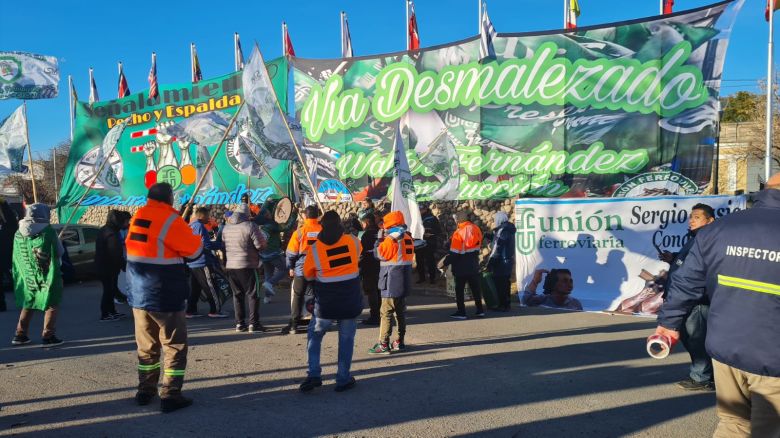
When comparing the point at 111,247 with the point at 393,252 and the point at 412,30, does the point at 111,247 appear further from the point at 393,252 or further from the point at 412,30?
the point at 412,30

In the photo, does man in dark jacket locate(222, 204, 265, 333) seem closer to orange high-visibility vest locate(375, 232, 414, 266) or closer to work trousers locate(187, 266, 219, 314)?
work trousers locate(187, 266, 219, 314)

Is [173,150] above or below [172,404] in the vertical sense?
above

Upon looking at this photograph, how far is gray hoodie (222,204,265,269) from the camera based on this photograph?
25.4 ft

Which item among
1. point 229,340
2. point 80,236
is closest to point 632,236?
point 229,340

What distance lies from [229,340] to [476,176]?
8699 millimetres

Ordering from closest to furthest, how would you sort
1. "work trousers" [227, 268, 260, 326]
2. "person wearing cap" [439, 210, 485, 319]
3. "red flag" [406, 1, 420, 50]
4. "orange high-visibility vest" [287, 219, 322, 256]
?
"orange high-visibility vest" [287, 219, 322, 256] < "work trousers" [227, 268, 260, 326] < "person wearing cap" [439, 210, 485, 319] < "red flag" [406, 1, 420, 50]

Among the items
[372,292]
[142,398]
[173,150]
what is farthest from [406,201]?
[173,150]

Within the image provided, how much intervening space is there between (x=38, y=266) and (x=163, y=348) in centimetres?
316

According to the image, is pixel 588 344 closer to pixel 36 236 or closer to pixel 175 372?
pixel 175 372

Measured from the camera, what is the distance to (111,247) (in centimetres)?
901

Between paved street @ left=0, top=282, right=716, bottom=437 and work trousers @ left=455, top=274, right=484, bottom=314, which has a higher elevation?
work trousers @ left=455, top=274, right=484, bottom=314

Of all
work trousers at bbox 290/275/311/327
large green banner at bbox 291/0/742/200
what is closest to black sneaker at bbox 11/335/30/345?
work trousers at bbox 290/275/311/327

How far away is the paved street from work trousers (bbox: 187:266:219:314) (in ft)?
3.45

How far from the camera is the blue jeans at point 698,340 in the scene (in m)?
5.29
